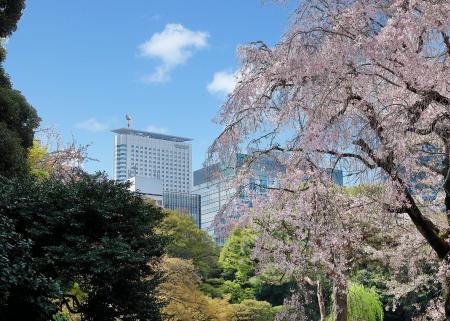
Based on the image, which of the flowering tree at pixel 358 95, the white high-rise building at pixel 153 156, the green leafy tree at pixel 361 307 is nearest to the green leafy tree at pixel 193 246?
the green leafy tree at pixel 361 307

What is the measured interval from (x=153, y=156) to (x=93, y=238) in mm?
123045

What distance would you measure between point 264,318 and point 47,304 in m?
18.6

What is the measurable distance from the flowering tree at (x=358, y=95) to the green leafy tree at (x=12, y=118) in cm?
401

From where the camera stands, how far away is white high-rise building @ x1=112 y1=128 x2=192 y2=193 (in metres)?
125

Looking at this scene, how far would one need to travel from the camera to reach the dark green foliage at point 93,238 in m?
7.68

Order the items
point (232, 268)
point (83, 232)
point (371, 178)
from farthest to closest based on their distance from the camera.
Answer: point (232, 268) < point (83, 232) < point (371, 178)

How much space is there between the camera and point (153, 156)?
5138 inches

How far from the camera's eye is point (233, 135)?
677 cm

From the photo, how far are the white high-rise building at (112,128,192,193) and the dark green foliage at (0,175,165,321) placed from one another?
110 meters

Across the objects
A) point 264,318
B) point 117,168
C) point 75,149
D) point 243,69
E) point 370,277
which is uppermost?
point 117,168

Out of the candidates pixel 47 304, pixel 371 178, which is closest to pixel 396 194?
pixel 371 178

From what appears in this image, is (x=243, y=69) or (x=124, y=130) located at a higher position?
(x=124, y=130)

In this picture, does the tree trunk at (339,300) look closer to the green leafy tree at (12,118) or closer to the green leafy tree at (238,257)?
the green leafy tree at (12,118)

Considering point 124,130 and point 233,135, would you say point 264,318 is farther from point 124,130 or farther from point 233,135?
point 124,130
